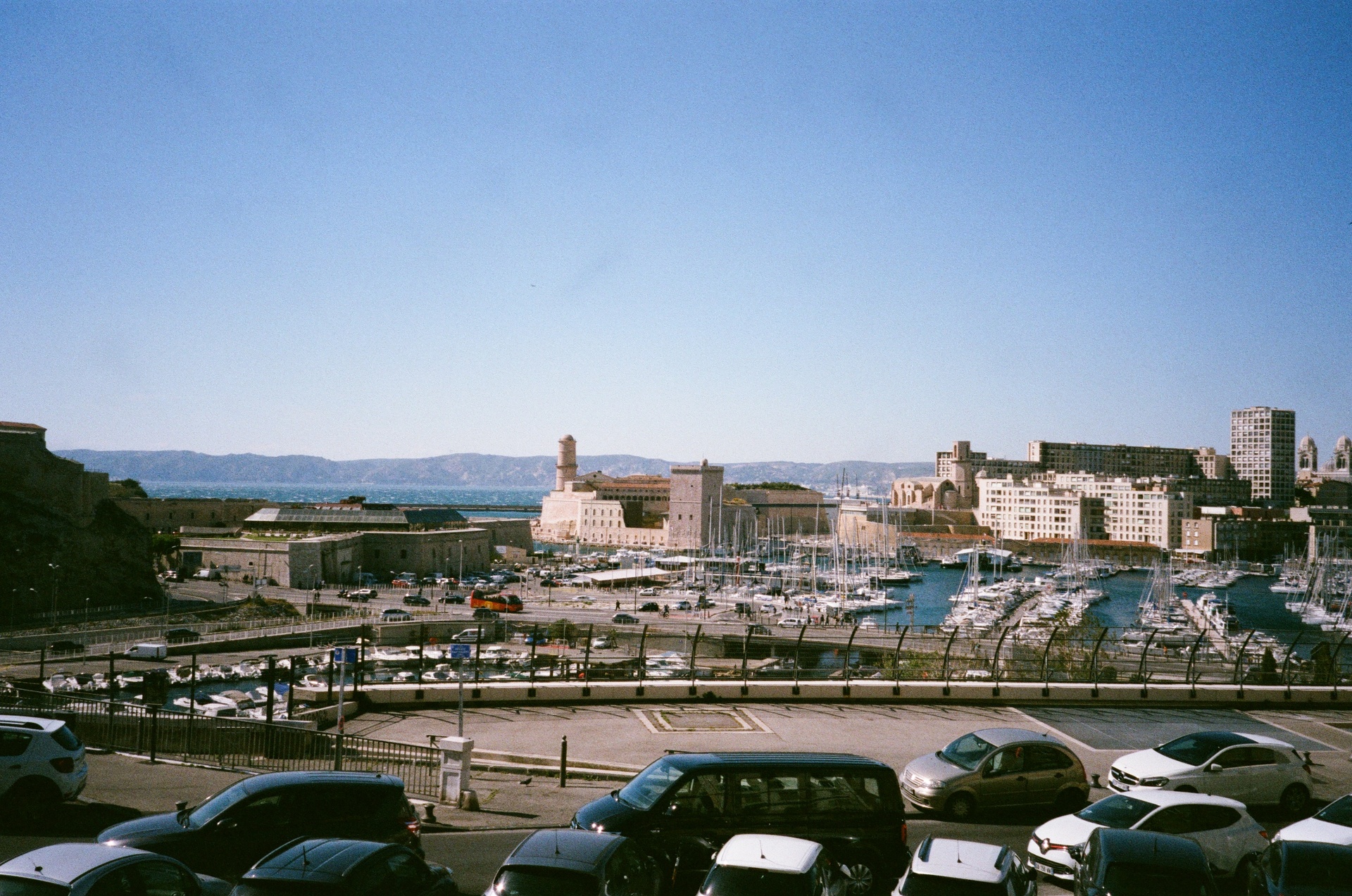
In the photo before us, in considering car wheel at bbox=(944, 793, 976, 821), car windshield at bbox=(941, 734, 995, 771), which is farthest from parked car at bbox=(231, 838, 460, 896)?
car windshield at bbox=(941, 734, 995, 771)

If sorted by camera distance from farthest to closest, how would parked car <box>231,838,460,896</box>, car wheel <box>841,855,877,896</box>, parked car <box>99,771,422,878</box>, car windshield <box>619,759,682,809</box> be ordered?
car windshield <box>619,759,682,809</box> < car wheel <box>841,855,877,896</box> < parked car <box>99,771,422,878</box> < parked car <box>231,838,460,896</box>

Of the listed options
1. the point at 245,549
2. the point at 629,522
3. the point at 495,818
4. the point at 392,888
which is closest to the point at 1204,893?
the point at 392,888

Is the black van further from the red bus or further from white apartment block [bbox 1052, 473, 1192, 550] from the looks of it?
white apartment block [bbox 1052, 473, 1192, 550]

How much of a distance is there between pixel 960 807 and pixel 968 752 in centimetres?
50

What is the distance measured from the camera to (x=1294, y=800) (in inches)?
319

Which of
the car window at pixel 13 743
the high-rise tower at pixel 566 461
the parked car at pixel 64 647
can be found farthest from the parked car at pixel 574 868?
the high-rise tower at pixel 566 461

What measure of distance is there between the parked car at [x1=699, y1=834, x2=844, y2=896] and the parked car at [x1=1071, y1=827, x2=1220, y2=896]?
1398 millimetres

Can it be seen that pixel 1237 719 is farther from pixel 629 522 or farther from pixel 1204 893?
pixel 629 522

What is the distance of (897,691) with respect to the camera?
12789 millimetres

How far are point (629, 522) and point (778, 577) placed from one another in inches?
1691

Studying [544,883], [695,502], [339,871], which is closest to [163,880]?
[339,871]

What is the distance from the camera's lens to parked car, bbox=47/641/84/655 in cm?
2903

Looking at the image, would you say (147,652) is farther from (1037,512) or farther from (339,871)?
(1037,512)

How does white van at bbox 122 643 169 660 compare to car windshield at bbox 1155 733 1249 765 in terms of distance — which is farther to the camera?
white van at bbox 122 643 169 660
